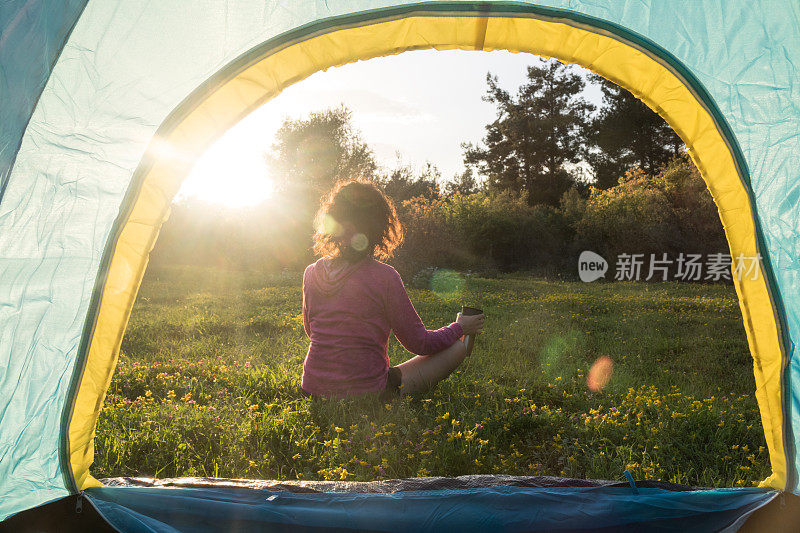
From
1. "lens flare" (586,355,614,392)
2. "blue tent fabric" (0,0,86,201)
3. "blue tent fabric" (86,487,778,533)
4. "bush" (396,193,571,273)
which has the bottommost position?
"blue tent fabric" (86,487,778,533)

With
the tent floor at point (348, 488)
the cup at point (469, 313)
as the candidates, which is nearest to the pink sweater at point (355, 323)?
the cup at point (469, 313)

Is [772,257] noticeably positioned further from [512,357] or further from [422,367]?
[512,357]

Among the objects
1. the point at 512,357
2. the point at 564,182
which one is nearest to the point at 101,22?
the point at 512,357

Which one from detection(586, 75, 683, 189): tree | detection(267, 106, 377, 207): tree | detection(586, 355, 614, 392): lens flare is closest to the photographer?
detection(586, 355, 614, 392): lens flare

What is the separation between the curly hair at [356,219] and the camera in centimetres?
265

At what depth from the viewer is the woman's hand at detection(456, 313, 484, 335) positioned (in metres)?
3.10

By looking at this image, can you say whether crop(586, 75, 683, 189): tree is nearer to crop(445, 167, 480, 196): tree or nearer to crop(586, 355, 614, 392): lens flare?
crop(445, 167, 480, 196): tree

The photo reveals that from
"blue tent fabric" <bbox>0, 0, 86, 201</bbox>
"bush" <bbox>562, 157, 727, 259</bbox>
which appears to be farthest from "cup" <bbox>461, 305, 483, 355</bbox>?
"bush" <bbox>562, 157, 727, 259</bbox>

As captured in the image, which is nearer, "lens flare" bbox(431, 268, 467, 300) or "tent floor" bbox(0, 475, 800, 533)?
"tent floor" bbox(0, 475, 800, 533)

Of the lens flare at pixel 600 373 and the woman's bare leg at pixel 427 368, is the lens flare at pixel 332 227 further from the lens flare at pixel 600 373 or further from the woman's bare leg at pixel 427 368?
the lens flare at pixel 600 373

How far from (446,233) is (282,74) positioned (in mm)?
14223

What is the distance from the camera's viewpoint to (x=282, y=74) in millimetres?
2016

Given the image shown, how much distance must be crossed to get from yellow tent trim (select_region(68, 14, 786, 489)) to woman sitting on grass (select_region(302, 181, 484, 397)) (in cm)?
80

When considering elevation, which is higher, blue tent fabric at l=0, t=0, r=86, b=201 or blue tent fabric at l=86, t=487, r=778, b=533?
blue tent fabric at l=0, t=0, r=86, b=201
